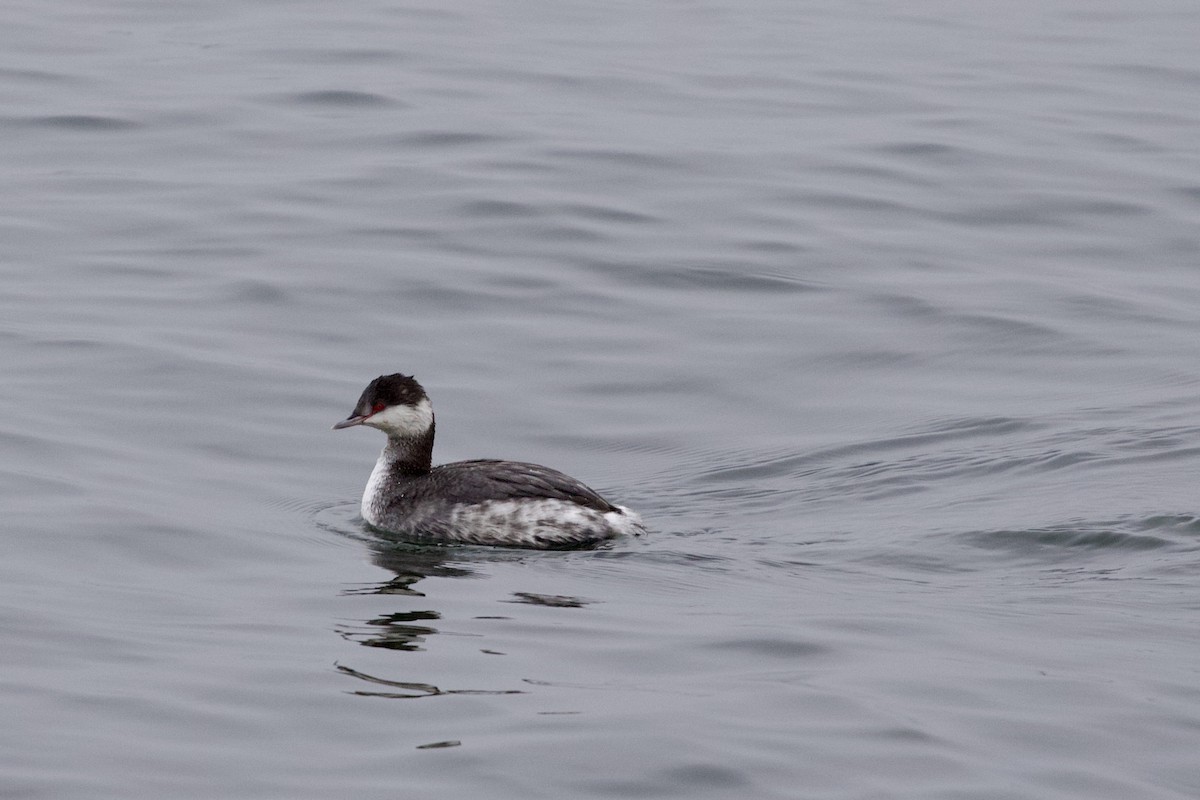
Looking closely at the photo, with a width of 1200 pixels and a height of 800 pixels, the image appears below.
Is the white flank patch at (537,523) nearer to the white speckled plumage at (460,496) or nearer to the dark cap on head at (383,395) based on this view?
the white speckled plumage at (460,496)

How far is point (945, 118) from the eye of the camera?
23.1 metres

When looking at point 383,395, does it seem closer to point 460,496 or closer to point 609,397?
point 460,496

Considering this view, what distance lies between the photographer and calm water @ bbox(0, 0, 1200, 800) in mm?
7562

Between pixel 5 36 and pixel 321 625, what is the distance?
19.4m

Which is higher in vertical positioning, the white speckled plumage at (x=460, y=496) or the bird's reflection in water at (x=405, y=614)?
the white speckled plumage at (x=460, y=496)

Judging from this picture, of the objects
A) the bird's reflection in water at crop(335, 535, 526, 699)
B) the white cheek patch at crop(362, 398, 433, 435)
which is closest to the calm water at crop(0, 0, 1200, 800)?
the bird's reflection in water at crop(335, 535, 526, 699)

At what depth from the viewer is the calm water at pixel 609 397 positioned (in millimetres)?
7562

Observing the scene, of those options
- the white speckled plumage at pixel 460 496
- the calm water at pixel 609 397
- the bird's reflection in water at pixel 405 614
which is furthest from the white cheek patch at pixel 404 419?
the bird's reflection in water at pixel 405 614

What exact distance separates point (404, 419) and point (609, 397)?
2.55m

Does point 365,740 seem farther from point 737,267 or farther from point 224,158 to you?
point 224,158

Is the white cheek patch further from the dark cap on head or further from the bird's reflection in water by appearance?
the bird's reflection in water

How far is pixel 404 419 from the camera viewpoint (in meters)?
11.8

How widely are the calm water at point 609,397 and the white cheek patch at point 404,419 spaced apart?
1.97 feet

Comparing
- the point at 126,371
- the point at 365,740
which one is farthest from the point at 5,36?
the point at 365,740
